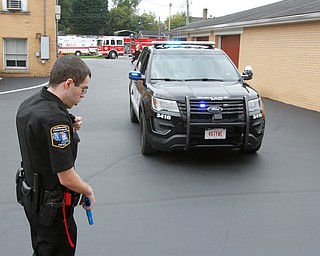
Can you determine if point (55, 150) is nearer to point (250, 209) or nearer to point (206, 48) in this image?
point (250, 209)

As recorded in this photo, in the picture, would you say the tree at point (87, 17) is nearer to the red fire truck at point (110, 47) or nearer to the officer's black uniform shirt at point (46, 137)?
the red fire truck at point (110, 47)

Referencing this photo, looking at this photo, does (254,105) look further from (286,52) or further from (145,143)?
(286,52)

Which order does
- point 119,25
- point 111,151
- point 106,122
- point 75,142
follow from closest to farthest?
point 75,142
point 111,151
point 106,122
point 119,25

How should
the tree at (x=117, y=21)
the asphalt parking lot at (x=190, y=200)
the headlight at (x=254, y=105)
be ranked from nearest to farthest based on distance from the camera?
the asphalt parking lot at (x=190, y=200), the headlight at (x=254, y=105), the tree at (x=117, y=21)

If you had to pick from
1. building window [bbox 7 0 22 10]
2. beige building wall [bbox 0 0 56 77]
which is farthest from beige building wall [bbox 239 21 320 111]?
building window [bbox 7 0 22 10]

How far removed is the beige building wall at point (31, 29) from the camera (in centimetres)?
2070

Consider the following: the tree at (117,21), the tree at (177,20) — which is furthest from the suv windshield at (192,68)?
the tree at (177,20)

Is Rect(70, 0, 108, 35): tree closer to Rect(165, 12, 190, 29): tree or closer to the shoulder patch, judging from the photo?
Rect(165, 12, 190, 29): tree

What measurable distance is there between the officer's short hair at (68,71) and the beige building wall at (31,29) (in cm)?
1991

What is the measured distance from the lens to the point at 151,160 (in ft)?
21.5

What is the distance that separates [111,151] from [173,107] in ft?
5.25

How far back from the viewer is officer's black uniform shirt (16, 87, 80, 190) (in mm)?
2277

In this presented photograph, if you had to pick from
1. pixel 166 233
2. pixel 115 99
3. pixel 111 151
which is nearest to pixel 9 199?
pixel 166 233

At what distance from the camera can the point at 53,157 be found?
2.29 metres
